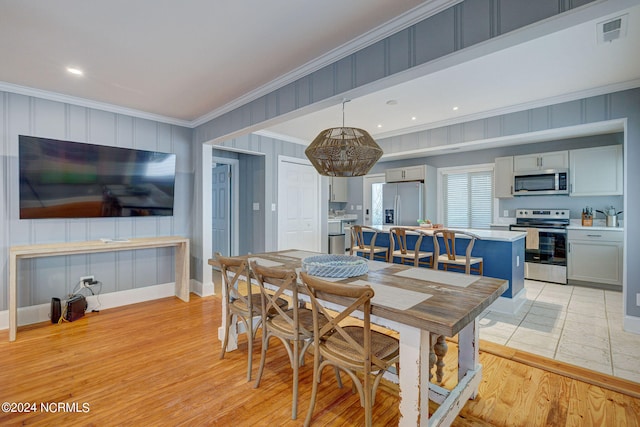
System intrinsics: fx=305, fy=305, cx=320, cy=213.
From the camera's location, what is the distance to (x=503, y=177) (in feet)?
17.7

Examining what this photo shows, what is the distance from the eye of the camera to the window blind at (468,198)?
595 centimetres

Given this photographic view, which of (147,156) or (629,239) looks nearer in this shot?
(629,239)

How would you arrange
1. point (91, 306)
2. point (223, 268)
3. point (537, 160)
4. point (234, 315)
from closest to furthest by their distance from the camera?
point (223, 268), point (234, 315), point (91, 306), point (537, 160)

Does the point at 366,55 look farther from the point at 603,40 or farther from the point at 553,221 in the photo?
the point at 553,221

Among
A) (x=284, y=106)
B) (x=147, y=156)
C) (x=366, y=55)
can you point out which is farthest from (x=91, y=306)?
(x=366, y=55)

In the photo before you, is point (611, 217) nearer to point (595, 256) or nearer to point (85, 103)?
point (595, 256)

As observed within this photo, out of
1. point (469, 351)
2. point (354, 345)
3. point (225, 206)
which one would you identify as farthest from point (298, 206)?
point (354, 345)

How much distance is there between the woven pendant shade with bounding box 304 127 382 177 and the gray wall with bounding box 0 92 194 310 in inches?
105

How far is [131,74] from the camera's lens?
9.00ft

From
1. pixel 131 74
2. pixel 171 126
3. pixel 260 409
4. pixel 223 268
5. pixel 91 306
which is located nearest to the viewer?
pixel 260 409

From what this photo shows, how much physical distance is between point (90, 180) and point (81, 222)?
1.61 ft

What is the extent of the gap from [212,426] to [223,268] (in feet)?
3.32

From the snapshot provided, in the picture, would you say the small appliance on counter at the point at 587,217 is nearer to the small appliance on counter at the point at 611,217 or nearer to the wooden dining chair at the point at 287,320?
the small appliance on counter at the point at 611,217

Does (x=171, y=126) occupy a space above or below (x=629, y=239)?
above
